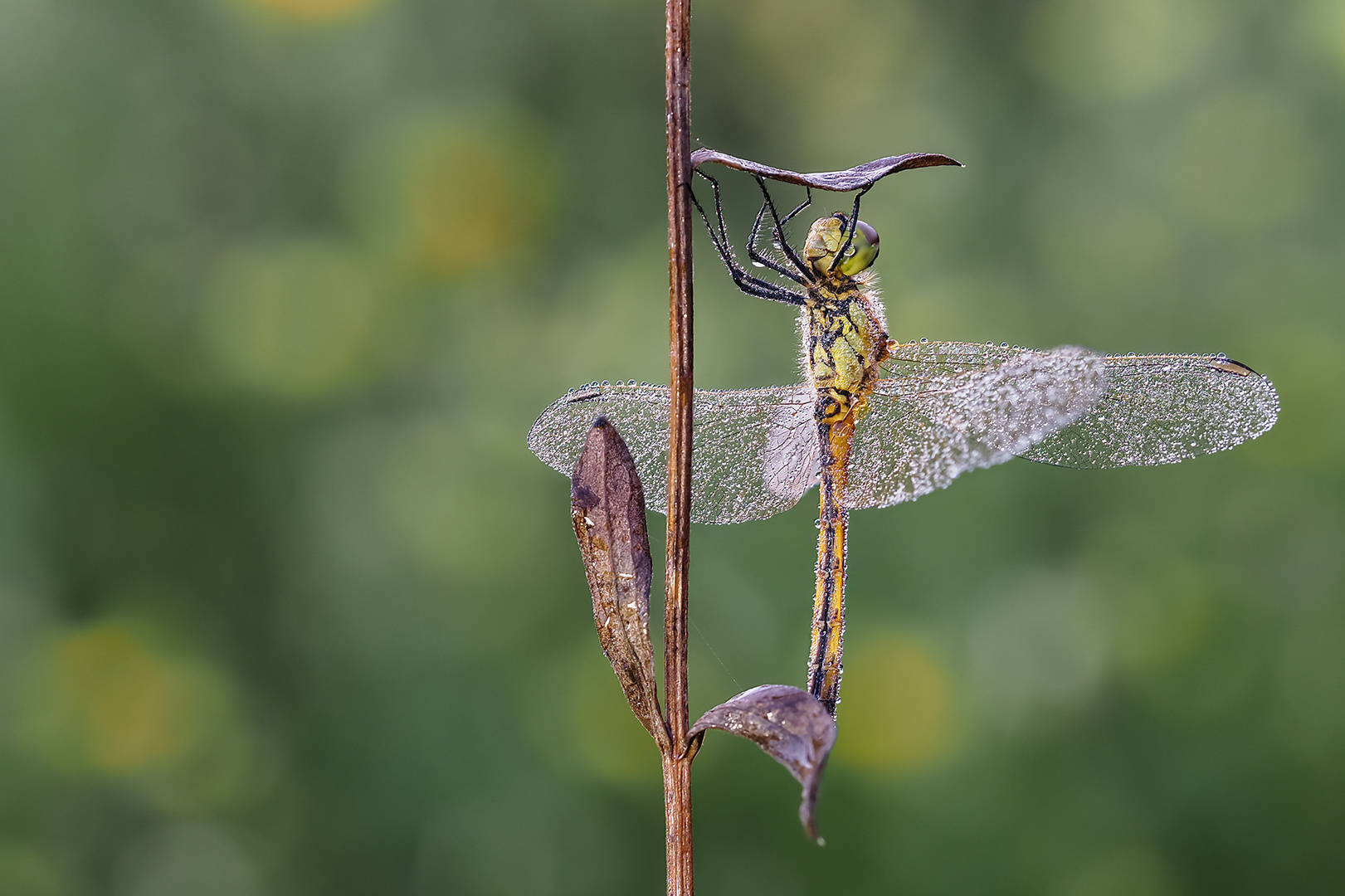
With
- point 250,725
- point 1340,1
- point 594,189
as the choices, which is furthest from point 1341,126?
point 250,725

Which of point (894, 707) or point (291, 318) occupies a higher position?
point (291, 318)

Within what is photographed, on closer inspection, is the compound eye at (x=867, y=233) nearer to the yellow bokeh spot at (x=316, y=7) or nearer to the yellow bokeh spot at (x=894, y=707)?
the yellow bokeh spot at (x=894, y=707)

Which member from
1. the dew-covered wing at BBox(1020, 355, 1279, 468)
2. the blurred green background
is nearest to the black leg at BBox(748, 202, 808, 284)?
the dew-covered wing at BBox(1020, 355, 1279, 468)

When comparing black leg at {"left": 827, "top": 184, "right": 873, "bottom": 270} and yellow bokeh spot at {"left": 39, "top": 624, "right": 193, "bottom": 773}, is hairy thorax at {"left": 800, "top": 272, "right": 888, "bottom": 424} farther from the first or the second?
yellow bokeh spot at {"left": 39, "top": 624, "right": 193, "bottom": 773}

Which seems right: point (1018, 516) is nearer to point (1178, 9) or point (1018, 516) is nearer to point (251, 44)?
point (1178, 9)

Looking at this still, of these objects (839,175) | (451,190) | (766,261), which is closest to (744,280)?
(766,261)

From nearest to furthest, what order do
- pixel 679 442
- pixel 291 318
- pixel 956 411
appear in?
pixel 679 442 → pixel 956 411 → pixel 291 318

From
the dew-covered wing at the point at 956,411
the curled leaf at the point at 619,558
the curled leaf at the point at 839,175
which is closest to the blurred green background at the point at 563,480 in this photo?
the dew-covered wing at the point at 956,411

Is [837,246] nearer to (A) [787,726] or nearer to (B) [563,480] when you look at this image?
(A) [787,726]
